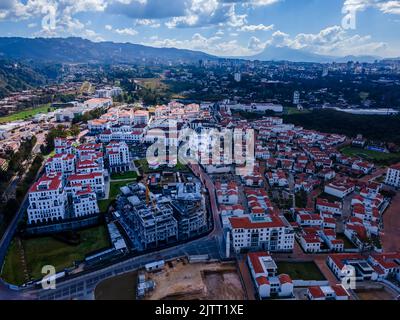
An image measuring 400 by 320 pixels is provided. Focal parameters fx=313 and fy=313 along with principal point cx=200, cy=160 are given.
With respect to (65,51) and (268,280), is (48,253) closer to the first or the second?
(268,280)

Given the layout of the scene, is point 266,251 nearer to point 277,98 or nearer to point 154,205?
point 154,205

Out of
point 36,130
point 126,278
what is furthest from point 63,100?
point 126,278

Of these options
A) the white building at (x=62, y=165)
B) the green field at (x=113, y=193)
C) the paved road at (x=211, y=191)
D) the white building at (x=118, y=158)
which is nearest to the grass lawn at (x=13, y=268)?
the green field at (x=113, y=193)

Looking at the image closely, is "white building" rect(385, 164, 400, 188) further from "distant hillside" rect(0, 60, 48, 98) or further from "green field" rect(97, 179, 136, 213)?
"distant hillside" rect(0, 60, 48, 98)

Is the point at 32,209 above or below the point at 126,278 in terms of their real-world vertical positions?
above

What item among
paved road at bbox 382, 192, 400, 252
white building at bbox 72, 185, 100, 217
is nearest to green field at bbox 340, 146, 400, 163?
paved road at bbox 382, 192, 400, 252

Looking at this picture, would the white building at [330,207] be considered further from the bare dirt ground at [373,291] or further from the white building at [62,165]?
the white building at [62,165]
